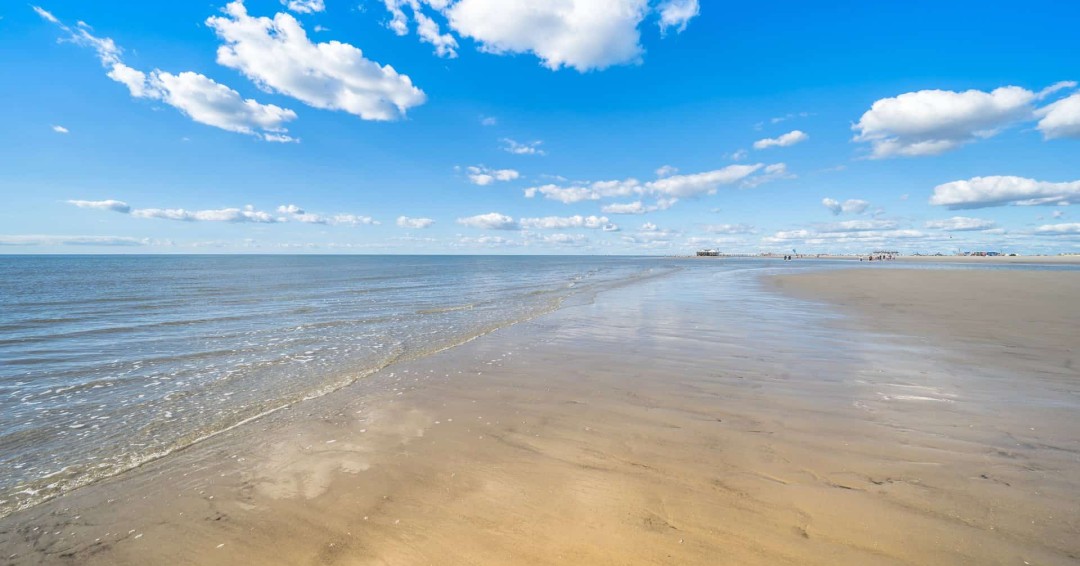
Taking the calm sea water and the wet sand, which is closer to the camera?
the wet sand

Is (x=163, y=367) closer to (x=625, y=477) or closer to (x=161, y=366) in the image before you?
(x=161, y=366)

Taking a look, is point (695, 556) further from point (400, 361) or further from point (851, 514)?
point (400, 361)

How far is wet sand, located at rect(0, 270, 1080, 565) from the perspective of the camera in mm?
3576

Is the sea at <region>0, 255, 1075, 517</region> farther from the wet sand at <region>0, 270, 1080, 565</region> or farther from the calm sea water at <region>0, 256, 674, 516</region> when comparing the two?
the wet sand at <region>0, 270, 1080, 565</region>

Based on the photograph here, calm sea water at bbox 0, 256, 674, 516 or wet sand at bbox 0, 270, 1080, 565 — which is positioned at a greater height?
wet sand at bbox 0, 270, 1080, 565

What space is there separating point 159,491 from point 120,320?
20057mm

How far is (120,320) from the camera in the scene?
60.6 feet

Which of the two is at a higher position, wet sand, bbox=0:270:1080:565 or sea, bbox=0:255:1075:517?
wet sand, bbox=0:270:1080:565

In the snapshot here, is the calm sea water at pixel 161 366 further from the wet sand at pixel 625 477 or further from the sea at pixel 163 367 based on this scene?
the wet sand at pixel 625 477

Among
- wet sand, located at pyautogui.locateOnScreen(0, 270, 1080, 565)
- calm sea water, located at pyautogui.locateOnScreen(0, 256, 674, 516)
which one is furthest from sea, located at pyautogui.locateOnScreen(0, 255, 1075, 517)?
wet sand, located at pyautogui.locateOnScreen(0, 270, 1080, 565)

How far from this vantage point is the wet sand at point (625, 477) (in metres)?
3.58

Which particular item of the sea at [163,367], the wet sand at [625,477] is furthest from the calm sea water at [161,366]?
the wet sand at [625,477]

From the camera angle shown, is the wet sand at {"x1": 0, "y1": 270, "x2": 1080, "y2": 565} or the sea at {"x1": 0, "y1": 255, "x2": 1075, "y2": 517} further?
the sea at {"x1": 0, "y1": 255, "x2": 1075, "y2": 517}

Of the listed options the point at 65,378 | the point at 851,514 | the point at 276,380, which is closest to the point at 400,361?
the point at 276,380
